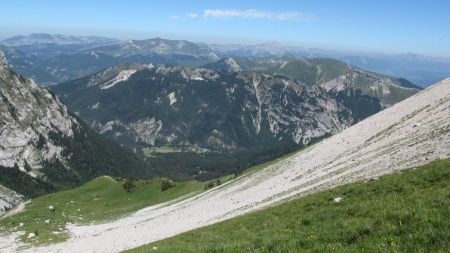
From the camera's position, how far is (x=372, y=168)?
1857 inches

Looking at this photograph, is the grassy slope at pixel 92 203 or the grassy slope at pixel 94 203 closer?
the grassy slope at pixel 94 203

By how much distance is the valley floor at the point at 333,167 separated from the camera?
47.4m

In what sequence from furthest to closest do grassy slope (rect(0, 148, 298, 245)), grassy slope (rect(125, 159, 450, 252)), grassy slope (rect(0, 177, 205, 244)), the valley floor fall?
grassy slope (rect(0, 177, 205, 244)) < grassy slope (rect(0, 148, 298, 245)) < the valley floor < grassy slope (rect(125, 159, 450, 252))

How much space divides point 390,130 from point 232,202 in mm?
26930

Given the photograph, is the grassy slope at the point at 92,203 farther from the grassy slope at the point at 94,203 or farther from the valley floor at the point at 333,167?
the valley floor at the point at 333,167

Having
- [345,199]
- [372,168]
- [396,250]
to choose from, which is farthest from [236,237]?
[372,168]

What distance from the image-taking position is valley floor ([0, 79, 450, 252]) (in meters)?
47.4

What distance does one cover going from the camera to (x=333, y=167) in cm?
6159

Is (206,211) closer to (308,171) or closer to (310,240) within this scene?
(308,171)

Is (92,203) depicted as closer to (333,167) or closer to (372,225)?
(333,167)

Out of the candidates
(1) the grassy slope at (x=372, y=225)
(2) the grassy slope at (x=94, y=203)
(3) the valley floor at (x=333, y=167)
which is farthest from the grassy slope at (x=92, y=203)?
(1) the grassy slope at (x=372, y=225)

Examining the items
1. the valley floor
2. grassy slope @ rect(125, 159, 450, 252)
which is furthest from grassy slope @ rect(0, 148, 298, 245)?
grassy slope @ rect(125, 159, 450, 252)

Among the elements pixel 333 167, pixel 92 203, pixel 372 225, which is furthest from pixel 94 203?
pixel 372 225

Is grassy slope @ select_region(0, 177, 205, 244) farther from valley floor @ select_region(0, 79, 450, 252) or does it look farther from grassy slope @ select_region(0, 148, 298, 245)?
valley floor @ select_region(0, 79, 450, 252)
